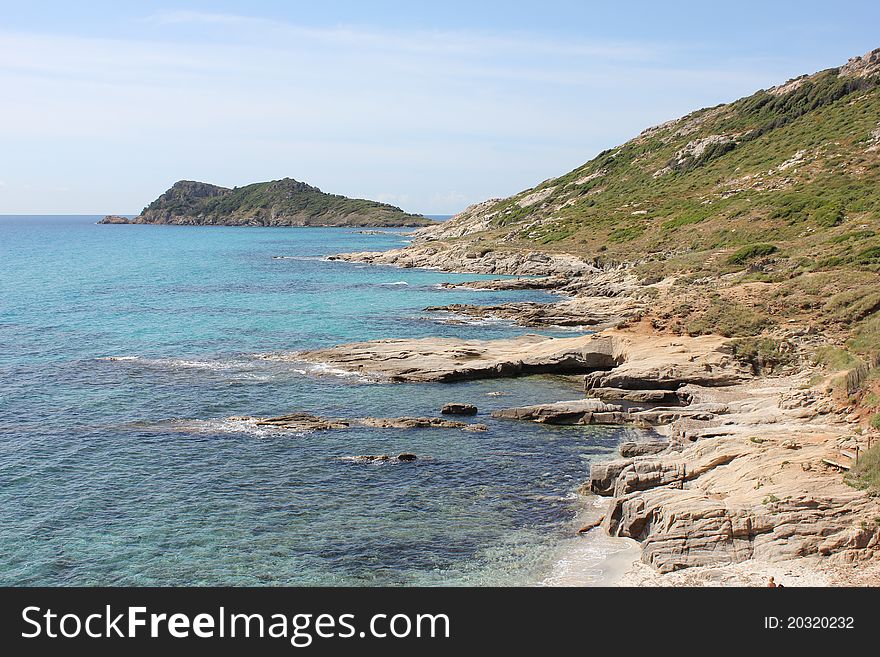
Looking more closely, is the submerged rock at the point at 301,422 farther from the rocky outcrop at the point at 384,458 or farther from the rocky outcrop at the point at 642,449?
the rocky outcrop at the point at 642,449

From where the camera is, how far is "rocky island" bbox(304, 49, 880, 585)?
65.4 feet

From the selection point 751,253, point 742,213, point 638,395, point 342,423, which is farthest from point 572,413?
point 742,213

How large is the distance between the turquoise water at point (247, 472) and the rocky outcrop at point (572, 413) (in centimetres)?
83

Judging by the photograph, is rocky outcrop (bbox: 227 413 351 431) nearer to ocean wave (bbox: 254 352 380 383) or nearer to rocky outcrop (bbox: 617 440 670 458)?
ocean wave (bbox: 254 352 380 383)

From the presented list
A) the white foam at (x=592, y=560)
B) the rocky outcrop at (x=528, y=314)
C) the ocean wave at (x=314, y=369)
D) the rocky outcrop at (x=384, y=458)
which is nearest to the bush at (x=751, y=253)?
the rocky outcrop at (x=528, y=314)

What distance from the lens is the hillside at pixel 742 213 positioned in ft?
159

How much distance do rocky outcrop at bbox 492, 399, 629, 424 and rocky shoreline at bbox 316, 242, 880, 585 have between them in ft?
0.21

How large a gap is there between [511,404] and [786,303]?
20072 mm

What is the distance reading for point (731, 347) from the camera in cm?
4084

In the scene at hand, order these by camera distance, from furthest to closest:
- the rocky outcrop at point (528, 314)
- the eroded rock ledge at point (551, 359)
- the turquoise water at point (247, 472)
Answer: the rocky outcrop at point (528, 314), the eroded rock ledge at point (551, 359), the turquoise water at point (247, 472)

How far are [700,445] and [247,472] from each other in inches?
650

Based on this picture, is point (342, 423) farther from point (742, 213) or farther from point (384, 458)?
point (742, 213)

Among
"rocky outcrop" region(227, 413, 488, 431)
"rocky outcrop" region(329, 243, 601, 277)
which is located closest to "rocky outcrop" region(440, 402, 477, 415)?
"rocky outcrop" region(227, 413, 488, 431)

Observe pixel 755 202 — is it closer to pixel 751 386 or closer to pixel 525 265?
pixel 525 265
